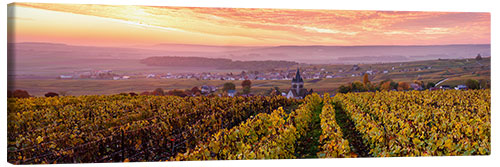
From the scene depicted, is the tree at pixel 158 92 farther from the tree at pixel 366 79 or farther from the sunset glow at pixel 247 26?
the tree at pixel 366 79

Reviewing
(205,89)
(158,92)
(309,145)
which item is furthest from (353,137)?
(158,92)

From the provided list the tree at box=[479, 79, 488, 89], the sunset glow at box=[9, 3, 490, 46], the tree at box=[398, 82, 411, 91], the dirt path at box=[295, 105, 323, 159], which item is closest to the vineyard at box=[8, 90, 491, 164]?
the dirt path at box=[295, 105, 323, 159]

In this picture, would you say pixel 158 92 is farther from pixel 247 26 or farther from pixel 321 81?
pixel 321 81

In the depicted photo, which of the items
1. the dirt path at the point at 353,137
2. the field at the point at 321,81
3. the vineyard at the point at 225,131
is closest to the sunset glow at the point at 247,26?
the field at the point at 321,81

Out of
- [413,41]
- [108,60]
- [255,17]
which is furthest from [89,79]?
[413,41]

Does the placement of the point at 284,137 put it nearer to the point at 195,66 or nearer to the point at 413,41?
the point at 195,66

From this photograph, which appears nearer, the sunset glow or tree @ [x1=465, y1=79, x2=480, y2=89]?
the sunset glow

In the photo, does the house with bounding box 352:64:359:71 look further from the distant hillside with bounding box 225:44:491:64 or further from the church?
the church
